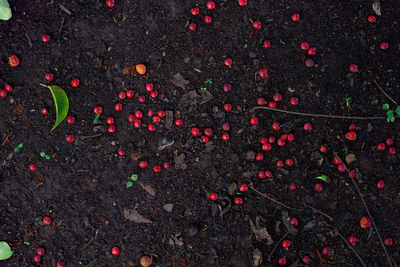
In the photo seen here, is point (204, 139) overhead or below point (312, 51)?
below

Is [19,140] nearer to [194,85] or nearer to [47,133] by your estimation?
[47,133]

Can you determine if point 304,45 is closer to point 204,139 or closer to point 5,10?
point 204,139

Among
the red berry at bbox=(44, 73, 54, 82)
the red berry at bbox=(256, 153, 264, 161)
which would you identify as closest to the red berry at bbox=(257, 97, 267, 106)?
the red berry at bbox=(256, 153, 264, 161)

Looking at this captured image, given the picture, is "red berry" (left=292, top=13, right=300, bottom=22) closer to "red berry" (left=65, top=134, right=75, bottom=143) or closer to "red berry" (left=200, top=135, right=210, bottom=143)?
"red berry" (left=200, top=135, right=210, bottom=143)

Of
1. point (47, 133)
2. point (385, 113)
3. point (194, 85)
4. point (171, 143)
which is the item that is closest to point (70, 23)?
point (47, 133)

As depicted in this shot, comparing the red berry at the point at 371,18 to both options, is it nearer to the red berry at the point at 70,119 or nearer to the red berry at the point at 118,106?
the red berry at the point at 118,106

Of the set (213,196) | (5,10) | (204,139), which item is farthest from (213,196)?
(5,10)
